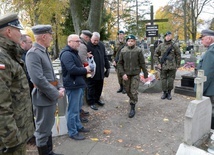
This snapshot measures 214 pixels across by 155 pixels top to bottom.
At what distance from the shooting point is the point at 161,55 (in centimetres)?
664

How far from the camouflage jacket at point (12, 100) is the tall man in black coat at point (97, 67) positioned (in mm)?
3345

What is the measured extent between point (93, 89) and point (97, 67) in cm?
68

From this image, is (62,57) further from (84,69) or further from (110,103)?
(110,103)

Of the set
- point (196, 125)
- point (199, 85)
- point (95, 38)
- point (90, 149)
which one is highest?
point (95, 38)

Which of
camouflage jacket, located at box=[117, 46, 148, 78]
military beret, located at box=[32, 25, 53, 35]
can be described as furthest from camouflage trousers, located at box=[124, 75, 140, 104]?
military beret, located at box=[32, 25, 53, 35]

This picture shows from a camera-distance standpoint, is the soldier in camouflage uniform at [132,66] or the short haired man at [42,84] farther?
the soldier in camouflage uniform at [132,66]

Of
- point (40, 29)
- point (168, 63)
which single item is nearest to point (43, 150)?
point (40, 29)

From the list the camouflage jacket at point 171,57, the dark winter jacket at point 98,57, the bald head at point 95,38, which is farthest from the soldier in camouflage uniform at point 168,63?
the bald head at point 95,38

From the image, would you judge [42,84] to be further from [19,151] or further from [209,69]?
[209,69]

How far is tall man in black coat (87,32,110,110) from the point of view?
546 centimetres

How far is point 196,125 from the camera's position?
312cm

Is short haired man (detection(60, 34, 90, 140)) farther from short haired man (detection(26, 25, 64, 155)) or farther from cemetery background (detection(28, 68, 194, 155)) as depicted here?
short haired man (detection(26, 25, 64, 155))

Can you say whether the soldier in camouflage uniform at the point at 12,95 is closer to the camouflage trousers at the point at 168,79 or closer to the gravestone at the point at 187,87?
the camouflage trousers at the point at 168,79

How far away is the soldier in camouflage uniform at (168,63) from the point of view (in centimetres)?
643
